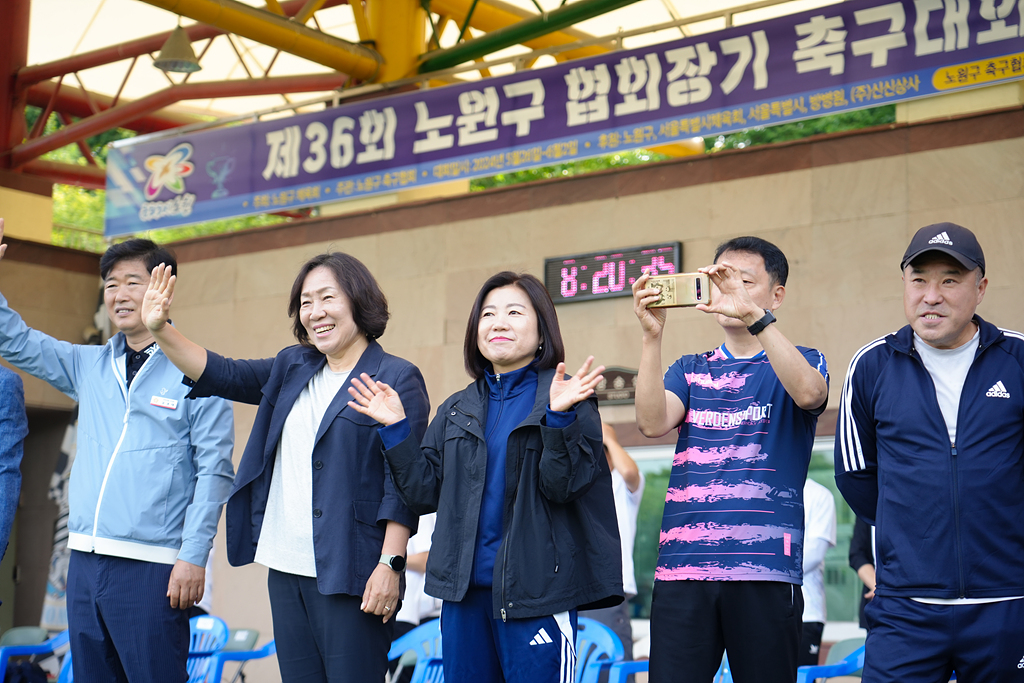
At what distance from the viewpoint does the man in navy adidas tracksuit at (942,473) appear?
2.79m

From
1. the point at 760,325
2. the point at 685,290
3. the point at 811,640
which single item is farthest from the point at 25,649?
the point at 760,325

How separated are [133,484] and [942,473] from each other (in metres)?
2.75

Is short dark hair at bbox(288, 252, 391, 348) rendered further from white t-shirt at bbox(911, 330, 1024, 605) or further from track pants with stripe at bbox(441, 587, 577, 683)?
white t-shirt at bbox(911, 330, 1024, 605)

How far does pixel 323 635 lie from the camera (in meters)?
3.26

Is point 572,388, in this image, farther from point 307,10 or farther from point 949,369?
point 307,10

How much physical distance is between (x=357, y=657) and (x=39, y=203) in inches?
378

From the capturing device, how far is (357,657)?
3221 millimetres

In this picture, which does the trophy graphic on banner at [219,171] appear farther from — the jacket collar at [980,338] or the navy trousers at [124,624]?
the jacket collar at [980,338]

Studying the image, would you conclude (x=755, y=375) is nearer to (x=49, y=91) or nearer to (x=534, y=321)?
(x=534, y=321)

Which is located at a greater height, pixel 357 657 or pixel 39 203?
pixel 39 203

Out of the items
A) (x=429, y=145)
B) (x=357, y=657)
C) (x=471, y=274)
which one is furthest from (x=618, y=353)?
(x=357, y=657)

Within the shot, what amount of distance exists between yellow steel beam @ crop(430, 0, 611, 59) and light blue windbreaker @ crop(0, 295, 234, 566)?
6.65 m

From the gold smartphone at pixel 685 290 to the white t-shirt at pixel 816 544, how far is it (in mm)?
2231

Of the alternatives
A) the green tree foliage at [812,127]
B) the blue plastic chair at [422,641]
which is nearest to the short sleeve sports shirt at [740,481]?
the blue plastic chair at [422,641]
